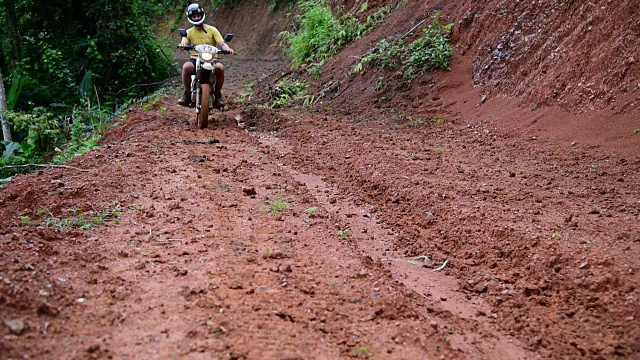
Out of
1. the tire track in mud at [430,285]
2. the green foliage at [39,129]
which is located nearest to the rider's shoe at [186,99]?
the green foliage at [39,129]

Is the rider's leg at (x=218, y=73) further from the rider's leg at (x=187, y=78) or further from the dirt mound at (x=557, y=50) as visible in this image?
the dirt mound at (x=557, y=50)

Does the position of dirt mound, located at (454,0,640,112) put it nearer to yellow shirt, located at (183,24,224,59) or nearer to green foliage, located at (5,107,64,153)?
yellow shirt, located at (183,24,224,59)

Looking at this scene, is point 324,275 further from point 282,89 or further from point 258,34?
point 258,34

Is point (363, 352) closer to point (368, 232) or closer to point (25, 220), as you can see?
point (368, 232)

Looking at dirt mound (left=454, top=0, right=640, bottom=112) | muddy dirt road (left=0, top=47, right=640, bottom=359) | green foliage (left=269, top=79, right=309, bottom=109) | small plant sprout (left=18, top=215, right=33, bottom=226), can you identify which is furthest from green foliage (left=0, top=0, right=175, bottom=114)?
small plant sprout (left=18, top=215, right=33, bottom=226)

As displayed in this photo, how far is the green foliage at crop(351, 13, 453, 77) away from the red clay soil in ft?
4.63

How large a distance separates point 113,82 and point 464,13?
35.5 feet

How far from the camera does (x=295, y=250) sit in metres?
3.94

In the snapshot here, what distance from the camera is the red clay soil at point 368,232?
280cm

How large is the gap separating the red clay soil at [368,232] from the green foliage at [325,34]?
17.7ft

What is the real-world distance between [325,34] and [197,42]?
6.30m

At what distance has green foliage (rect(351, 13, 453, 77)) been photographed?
34.0 feet

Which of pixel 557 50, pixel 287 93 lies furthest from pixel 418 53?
pixel 287 93

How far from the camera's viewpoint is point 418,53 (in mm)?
10648
